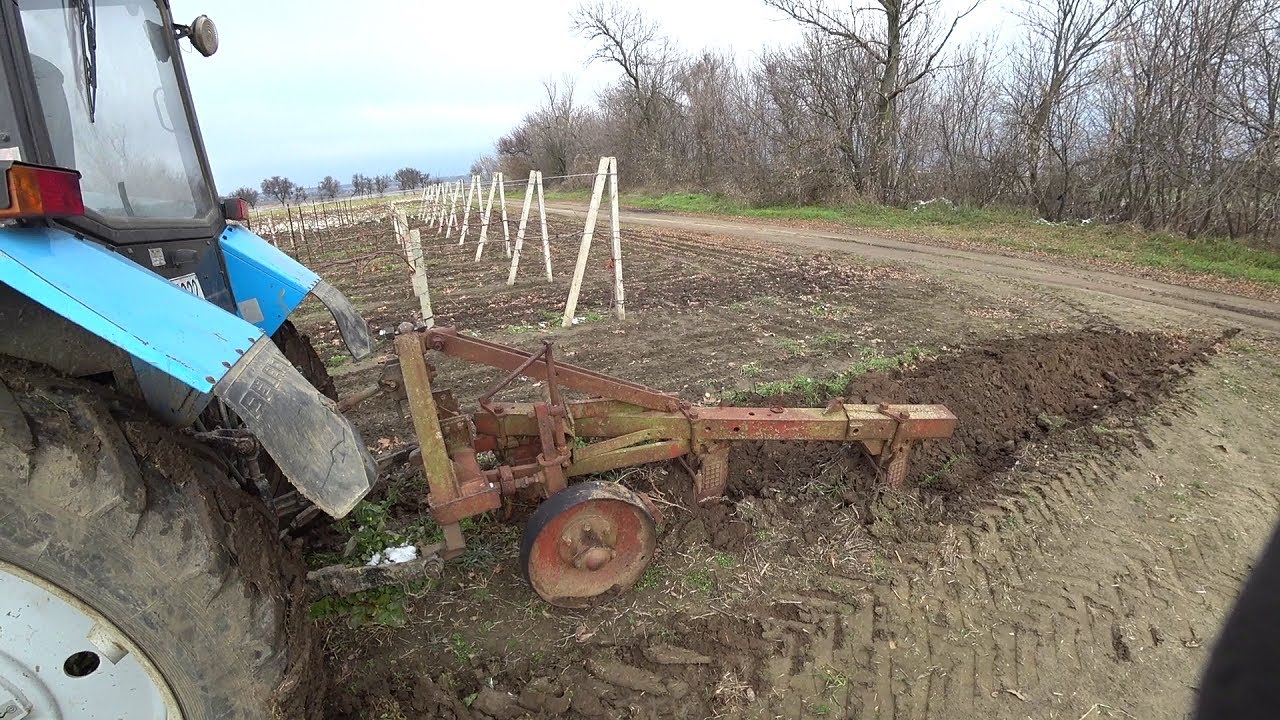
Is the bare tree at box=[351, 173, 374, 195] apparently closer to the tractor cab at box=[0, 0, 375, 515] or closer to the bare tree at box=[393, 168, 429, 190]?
the bare tree at box=[393, 168, 429, 190]

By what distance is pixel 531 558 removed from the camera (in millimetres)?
2734

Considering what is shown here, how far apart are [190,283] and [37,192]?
3.76 ft

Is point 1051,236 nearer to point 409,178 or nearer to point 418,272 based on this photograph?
point 418,272

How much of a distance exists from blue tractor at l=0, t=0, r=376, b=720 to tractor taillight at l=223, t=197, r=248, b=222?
123cm

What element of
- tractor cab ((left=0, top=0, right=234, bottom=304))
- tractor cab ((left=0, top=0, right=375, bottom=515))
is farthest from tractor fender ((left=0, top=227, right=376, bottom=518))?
tractor cab ((left=0, top=0, right=234, bottom=304))

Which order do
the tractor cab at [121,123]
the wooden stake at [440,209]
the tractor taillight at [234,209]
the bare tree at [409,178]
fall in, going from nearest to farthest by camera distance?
the tractor cab at [121,123] → the tractor taillight at [234,209] → the wooden stake at [440,209] → the bare tree at [409,178]

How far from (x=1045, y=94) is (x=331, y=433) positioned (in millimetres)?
21772

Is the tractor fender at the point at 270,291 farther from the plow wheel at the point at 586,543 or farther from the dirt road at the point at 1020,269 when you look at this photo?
the dirt road at the point at 1020,269

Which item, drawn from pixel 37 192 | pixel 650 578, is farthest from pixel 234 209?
pixel 650 578

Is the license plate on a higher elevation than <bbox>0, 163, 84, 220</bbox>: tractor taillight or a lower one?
lower

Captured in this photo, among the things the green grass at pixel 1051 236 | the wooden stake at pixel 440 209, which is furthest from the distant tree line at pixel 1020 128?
the wooden stake at pixel 440 209

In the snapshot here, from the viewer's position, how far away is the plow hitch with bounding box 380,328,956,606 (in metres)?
2.61

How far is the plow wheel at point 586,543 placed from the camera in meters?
2.72

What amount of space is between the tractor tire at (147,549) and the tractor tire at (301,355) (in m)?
1.63
